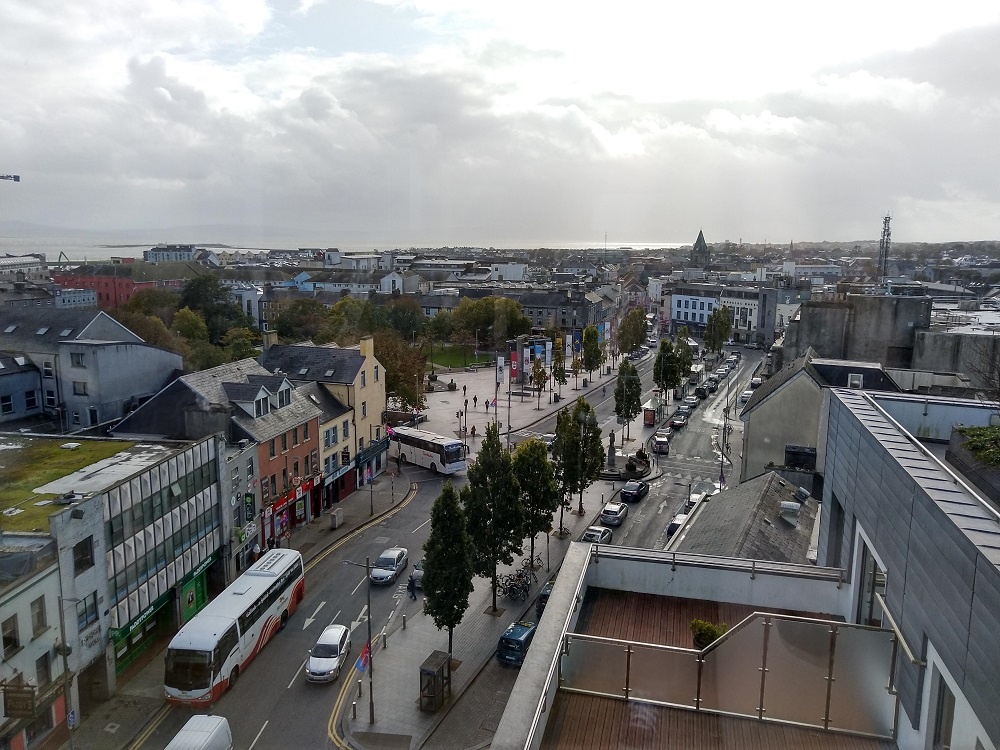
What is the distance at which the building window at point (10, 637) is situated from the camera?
39.9 ft

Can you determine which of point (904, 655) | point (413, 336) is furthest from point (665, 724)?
point (413, 336)

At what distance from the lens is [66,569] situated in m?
14.0

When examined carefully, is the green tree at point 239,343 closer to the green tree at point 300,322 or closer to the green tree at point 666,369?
the green tree at point 300,322

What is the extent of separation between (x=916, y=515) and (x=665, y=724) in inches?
95.3

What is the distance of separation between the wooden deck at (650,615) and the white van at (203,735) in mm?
9119

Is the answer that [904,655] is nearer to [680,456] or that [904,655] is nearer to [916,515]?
[916,515]

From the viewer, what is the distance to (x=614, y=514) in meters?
26.2

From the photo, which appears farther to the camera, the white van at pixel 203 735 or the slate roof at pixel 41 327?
the slate roof at pixel 41 327

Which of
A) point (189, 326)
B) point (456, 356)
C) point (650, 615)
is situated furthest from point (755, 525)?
point (456, 356)

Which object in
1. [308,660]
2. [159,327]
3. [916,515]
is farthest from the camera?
[159,327]

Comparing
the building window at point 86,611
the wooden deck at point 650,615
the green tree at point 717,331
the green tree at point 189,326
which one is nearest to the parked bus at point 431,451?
the building window at point 86,611

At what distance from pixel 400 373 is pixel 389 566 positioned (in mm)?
18401

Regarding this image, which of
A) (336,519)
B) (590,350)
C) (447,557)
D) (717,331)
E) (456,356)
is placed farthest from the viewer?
(456,356)

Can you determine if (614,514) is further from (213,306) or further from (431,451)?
(213,306)
